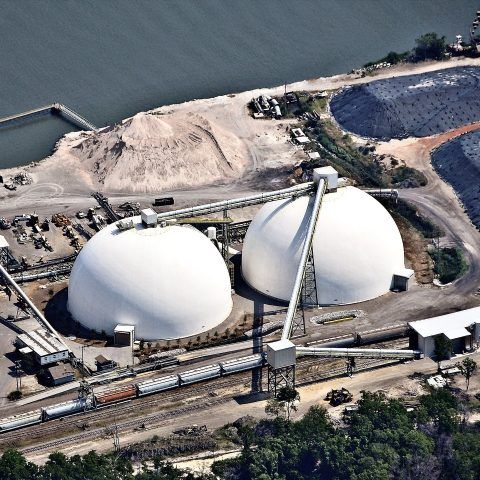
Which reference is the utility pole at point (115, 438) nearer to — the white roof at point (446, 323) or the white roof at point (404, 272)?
the white roof at point (446, 323)

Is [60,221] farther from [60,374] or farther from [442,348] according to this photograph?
[442,348]

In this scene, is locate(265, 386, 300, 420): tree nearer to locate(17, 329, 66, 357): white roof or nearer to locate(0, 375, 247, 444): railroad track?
locate(0, 375, 247, 444): railroad track

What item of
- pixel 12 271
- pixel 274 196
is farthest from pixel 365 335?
pixel 12 271

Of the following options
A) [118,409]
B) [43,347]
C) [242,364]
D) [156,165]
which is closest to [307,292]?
[242,364]

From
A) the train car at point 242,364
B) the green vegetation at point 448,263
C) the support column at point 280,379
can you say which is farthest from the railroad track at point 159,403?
the green vegetation at point 448,263

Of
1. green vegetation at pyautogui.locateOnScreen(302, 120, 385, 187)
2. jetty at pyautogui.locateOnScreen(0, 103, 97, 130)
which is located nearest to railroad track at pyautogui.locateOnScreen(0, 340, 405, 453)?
green vegetation at pyautogui.locateOnScreen(302, 120, 385, 187)
